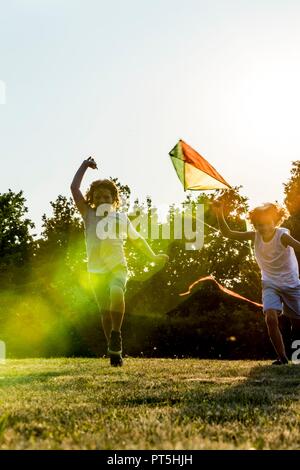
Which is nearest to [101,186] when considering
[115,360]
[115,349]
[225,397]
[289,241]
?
[115,349]

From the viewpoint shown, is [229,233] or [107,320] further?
[229,233]

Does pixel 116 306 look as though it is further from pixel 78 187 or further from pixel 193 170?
pixel 193 170

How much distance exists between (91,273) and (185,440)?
472 centimetres

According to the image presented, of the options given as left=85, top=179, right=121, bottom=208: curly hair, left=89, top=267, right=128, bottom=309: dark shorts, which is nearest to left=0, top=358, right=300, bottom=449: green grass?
left=89, top=267, right=128, bottom=309: dark shorts

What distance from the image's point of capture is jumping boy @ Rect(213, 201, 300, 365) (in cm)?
692

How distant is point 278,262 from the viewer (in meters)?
7.03

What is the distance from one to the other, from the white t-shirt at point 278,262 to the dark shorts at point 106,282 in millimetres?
1818

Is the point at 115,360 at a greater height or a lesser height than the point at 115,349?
lesser

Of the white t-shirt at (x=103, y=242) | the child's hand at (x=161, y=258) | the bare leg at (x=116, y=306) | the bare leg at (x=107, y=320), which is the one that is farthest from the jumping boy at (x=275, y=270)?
the bare leg at (x=107, y=320)

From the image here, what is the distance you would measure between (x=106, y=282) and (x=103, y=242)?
1.58ft

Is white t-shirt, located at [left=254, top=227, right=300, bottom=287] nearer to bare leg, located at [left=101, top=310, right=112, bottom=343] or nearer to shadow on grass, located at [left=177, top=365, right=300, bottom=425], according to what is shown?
bare leg, located at [left=101, top=310, right=112, bottom=343]

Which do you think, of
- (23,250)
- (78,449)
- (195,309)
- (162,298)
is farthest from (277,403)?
(23,250)

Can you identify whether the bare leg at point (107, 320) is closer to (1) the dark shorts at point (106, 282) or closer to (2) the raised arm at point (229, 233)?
(1) the dark shorts at point (106, 282)
